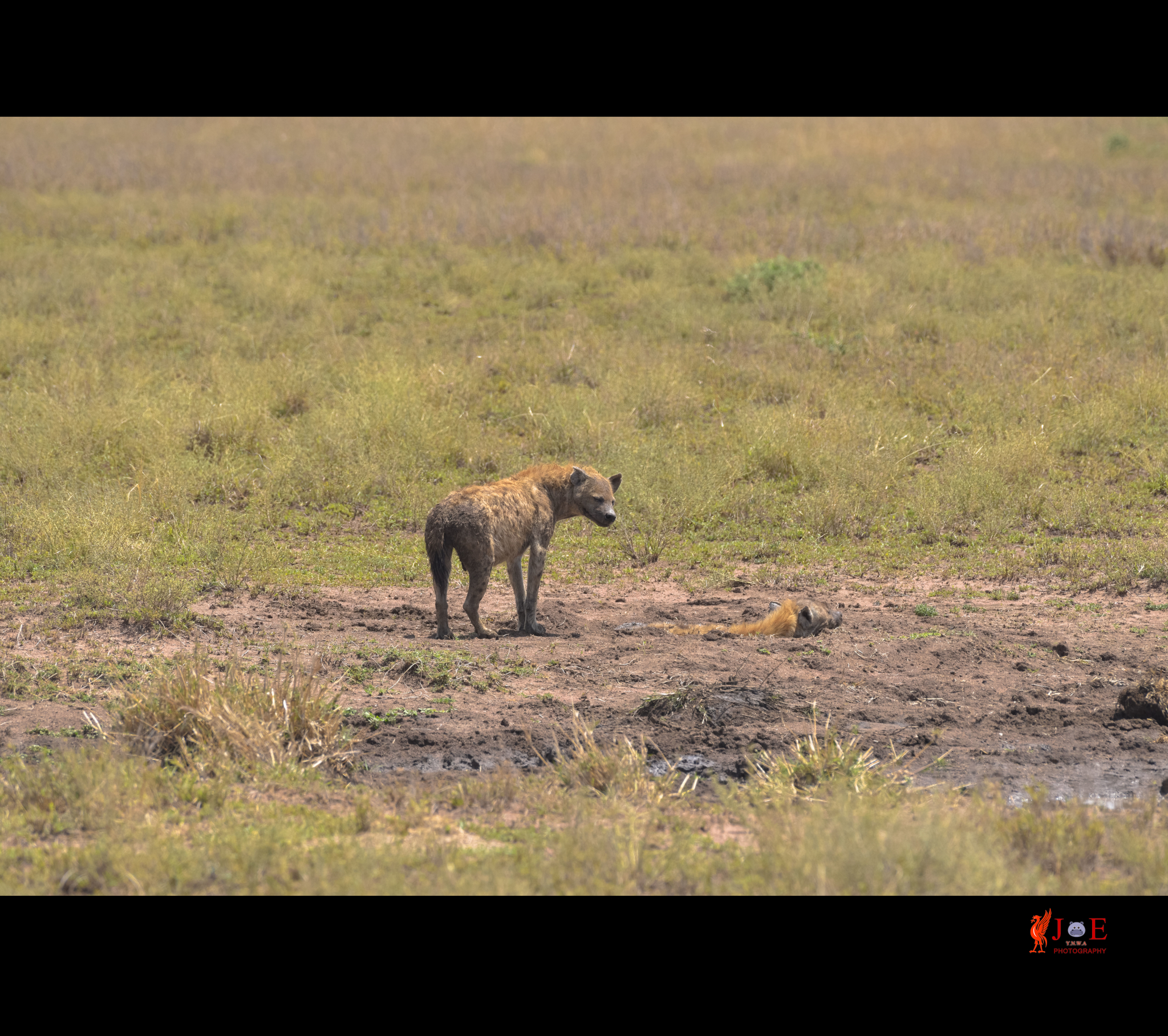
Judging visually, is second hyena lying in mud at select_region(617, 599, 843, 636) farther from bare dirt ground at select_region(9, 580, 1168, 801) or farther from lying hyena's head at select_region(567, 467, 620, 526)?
lying hyena's head at select_region(567, 467, 620, 526)

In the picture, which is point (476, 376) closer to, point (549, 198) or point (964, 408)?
point (964, 408)

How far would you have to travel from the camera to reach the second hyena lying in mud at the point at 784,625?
28.8ft

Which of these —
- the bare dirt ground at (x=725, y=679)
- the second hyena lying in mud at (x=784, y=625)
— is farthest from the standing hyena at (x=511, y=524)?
the second hyena lying in mud at (x=784, y=625)

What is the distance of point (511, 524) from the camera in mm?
8758

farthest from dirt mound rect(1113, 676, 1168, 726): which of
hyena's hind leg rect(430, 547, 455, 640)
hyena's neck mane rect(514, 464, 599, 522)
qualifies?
hyena's hind leg rect(430, 547, 455, 640)

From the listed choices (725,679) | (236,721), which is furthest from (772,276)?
(236,721)

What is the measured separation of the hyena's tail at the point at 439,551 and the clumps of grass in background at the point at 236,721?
2017 millimetres

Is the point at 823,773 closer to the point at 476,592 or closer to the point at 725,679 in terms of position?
the point at 725,679

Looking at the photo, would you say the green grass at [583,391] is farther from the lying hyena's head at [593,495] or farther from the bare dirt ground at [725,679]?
the lying hyena's head at [593,495]

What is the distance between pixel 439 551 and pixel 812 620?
2834 mm

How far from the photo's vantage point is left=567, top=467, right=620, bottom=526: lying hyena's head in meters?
9.31

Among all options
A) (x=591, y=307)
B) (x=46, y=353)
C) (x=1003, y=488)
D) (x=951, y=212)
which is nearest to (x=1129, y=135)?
(x=951, y=212)

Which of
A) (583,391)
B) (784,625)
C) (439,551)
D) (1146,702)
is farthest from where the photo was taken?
(583,391)
